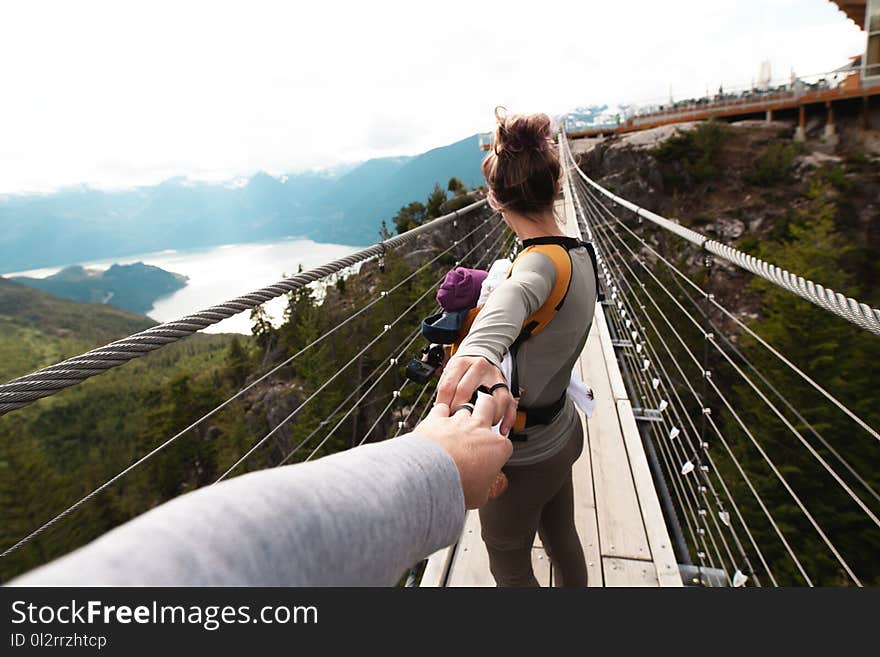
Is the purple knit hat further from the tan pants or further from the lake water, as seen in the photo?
the lake water

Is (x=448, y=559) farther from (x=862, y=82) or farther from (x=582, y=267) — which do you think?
(x=862, y=82)

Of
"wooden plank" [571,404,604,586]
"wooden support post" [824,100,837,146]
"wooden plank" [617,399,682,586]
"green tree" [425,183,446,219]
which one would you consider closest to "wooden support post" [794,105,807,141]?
"wooden support post" [824,100,837,146]

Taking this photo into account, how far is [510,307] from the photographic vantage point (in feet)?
2.50

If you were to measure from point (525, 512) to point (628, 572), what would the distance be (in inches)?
29.2

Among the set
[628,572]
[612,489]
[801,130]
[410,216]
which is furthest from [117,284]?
[628,572]

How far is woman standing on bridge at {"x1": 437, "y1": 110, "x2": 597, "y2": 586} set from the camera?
0.78 m

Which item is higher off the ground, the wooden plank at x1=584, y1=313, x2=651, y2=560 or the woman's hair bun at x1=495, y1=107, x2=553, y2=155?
the woman's hair bun at x1=495, y1=107, x2=553, y2=155

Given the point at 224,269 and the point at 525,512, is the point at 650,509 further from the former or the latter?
the point at 224,269

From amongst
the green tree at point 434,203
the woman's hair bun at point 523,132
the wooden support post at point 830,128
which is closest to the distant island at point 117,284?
the green tree at point 434,203

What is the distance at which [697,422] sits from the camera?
35.6 feet

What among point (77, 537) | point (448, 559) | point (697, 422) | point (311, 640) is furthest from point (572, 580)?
point (77, 537)

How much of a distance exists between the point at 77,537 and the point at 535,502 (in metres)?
16.4

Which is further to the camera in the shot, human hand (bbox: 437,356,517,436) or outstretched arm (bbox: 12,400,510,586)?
human hand (bbox: 437,356,517,436)

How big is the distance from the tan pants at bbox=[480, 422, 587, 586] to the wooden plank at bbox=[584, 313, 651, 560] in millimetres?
508
